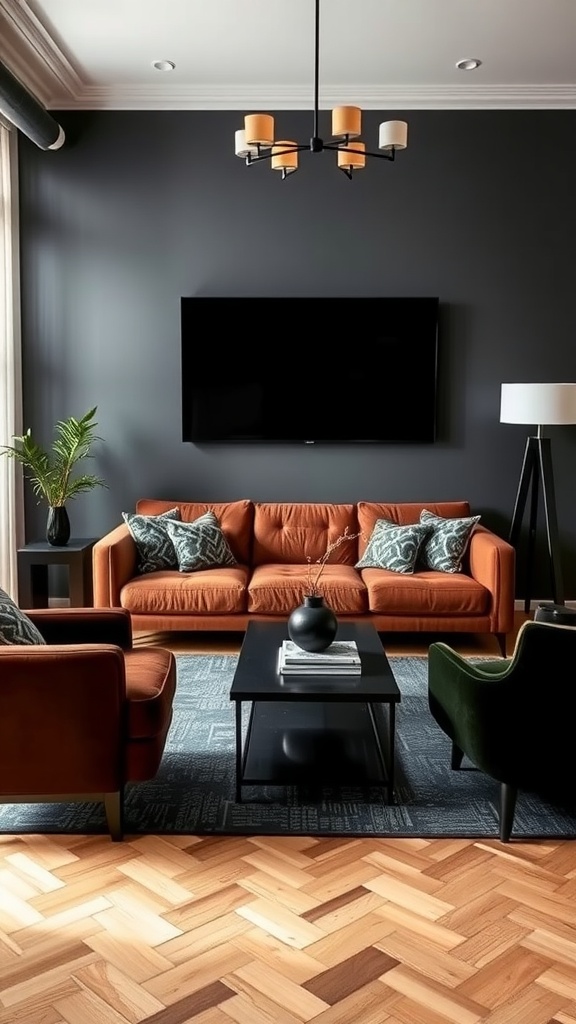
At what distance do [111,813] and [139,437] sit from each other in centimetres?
316

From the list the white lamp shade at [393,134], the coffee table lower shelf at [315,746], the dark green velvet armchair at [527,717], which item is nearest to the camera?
the dark green velvet armchair at [527,717]

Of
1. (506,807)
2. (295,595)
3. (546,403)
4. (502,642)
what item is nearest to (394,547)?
(295,595)

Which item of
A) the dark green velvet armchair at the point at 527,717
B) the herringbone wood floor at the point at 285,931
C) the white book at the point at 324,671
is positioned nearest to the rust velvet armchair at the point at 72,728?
the herringbone wood floor at the point at 285,931

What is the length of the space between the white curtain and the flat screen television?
3.38 feet

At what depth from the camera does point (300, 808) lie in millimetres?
2906

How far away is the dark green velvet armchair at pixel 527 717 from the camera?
8.09 ft

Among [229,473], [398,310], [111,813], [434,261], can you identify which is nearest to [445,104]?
[434,261]

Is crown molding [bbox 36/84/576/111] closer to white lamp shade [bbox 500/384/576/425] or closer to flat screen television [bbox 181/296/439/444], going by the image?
flat screen television [bbox 181/296/439/444]

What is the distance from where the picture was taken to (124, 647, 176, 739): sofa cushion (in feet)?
8.84

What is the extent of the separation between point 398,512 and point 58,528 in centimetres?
202

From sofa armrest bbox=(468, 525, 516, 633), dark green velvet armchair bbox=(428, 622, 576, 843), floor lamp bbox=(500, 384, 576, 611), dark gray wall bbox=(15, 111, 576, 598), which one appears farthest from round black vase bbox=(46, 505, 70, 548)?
dark green velvet armchair bbox=(428, 622, 576, 843)

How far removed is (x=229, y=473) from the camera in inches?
217

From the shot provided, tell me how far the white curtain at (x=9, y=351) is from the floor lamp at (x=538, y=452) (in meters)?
2.95

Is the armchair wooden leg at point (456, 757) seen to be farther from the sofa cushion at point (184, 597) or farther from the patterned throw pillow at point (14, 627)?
the sofa cushion at point (184, 597)
